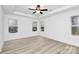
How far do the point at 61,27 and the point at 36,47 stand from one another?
0.79 metres

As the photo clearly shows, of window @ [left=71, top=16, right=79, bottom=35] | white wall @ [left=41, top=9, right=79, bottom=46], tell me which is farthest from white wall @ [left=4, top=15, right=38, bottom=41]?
window @ [left=71, top=16, right=79, bottom=35]

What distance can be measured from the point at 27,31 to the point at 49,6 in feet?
2.69

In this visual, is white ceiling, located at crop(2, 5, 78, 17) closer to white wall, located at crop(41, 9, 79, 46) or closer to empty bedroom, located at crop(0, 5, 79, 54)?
empty bedroom, located at crop(0, 5, 79, 54)

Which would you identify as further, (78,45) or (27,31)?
(27,31)

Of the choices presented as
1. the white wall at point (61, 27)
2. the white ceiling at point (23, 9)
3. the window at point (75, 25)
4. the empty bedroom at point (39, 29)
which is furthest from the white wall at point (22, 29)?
the window at point (75, 25)

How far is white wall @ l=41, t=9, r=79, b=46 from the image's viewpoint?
239 centimetres

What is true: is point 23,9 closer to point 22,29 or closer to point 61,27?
point 22,29

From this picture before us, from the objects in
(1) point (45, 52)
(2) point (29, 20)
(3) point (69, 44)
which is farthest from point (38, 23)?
(3) point (69, 44)

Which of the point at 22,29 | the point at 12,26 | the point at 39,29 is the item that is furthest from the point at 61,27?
the point at 12,26

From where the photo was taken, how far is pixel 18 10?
8.04 feet

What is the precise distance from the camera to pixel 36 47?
2.47m

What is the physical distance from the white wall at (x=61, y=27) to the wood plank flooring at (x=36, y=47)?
126 mm

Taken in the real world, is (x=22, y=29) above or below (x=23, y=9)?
below
